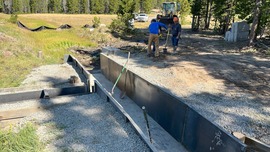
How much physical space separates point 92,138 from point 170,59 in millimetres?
6631

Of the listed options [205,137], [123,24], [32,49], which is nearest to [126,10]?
[123,24]

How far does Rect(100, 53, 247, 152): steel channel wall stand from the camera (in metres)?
4.65

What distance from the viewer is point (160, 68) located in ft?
33.2

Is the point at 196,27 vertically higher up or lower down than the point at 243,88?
higher up

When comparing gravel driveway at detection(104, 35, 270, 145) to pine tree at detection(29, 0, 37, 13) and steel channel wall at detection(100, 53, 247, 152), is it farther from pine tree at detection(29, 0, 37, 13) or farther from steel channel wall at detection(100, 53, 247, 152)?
pine tree at detection(29, 0, 37, 13)

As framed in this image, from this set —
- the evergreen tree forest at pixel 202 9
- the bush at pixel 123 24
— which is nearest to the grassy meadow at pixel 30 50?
the bush at pixel 123 24

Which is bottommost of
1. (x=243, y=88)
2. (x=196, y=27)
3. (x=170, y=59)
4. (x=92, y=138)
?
(x=92, y=138)

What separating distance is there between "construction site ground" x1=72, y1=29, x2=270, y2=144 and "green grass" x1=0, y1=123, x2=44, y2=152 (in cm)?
425

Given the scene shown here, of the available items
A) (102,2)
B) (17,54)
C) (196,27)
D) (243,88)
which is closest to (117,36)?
(196,27)

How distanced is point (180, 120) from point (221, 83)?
326cm

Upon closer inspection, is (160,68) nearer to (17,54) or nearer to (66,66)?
(66,66)

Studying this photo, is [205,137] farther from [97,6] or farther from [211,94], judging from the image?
[97,6]

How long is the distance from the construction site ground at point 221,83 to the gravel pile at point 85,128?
227 cm

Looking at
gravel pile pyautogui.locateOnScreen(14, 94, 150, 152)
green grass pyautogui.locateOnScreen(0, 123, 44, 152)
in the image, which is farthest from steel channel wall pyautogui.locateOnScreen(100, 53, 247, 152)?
green grass pyautogui.locateOnScreen(0, 123, 44, 152)
